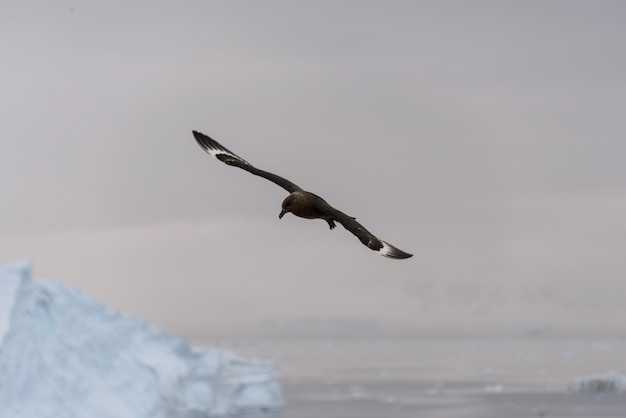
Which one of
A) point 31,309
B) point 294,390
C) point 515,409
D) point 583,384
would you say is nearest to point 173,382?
point 31,309

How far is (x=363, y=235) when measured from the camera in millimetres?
11625

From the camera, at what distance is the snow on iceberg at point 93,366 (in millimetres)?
42719

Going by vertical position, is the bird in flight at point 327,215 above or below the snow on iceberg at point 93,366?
below

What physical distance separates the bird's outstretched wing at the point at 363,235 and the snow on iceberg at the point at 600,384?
70.9 meters

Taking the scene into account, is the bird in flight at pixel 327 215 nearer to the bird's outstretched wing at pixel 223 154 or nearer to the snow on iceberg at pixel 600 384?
the bird's outstretched wing at pixel 223 154

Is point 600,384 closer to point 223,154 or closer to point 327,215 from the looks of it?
point 223,154

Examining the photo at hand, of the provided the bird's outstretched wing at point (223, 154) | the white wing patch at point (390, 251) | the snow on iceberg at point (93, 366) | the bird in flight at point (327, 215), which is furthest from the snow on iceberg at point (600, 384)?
the white wing patch at point (390, 251)

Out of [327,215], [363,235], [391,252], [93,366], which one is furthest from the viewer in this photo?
[93,366]

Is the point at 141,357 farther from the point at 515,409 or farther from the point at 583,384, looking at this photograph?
the point at 583,384

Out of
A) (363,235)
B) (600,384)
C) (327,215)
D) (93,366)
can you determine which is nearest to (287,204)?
(327,215)

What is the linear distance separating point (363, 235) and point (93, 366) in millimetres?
40331

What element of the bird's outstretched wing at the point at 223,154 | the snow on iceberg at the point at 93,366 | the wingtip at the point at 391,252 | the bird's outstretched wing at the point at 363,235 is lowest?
the wingtip at the point at 391,252

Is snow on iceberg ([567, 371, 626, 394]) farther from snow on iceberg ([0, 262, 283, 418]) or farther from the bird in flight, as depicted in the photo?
the bird in flight

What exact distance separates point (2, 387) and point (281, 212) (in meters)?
32.4
